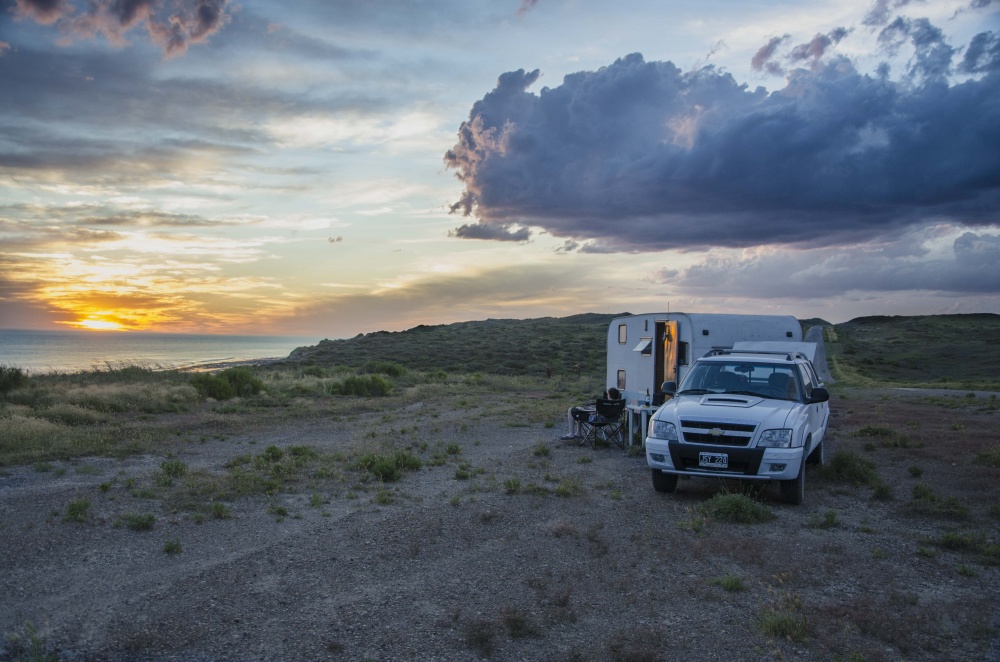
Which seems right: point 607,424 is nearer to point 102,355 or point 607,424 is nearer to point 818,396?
point 818,396

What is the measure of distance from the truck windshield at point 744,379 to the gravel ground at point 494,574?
1414 millimetres

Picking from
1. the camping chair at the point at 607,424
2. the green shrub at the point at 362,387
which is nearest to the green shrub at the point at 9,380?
the green shrub at the point at 362,387

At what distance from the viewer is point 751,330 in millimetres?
16062

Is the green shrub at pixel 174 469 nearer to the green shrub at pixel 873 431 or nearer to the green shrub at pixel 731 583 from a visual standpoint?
the green shrub at pixel 731 583

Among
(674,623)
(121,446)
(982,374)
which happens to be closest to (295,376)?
(121,446)

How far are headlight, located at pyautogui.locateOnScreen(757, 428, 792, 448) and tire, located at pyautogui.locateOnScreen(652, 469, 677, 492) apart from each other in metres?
1.43

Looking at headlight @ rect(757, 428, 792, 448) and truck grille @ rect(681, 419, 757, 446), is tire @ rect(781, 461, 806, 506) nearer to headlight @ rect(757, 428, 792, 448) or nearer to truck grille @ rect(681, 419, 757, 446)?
headlight @ rect(757, 428, 792, 448)

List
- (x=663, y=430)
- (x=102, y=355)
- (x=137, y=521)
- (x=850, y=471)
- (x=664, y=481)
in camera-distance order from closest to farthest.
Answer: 1. (x=137, y=521)
2. (x=663, y=430)
3. (x=664, y=481)
4. (x=850, y=471)
5. (x=102, y=355)

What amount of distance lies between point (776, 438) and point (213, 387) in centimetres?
2014

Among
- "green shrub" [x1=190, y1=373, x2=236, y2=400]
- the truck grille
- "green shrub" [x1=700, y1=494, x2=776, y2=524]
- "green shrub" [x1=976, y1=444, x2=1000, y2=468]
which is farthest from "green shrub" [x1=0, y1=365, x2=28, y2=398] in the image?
"green shrub" [x1=976, y1=444, x2=1000, y2=468]

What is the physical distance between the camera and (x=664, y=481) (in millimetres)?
9648

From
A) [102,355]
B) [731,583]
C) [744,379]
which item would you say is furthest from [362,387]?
[102,355]

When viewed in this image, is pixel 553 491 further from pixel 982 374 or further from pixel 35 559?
pixel 982 374

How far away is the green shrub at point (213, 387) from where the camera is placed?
23.8 metres
